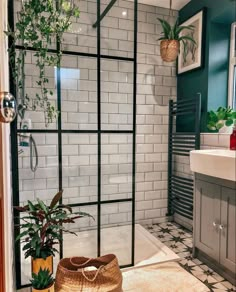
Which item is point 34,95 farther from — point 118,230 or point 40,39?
point 118,230

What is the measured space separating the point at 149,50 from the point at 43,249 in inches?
92.1

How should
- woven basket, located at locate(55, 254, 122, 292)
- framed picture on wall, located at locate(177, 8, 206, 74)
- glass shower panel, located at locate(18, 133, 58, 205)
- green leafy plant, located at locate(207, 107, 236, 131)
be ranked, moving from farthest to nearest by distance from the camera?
framed picture on wall, located at locate(177, 8, 206, 74), green leafy plant, located at locate(207, 107, 236, 131), glass shower panel, located at locate(18, 133, 58, 205), woven basket, located at locate(55, 254, 122, 292)

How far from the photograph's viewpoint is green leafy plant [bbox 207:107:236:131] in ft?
6.91

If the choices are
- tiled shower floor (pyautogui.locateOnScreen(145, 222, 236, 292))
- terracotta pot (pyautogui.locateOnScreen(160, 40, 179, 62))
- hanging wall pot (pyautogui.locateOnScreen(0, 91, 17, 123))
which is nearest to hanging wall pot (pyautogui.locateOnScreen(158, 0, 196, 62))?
terracotta pot (pyautogui.locateOnScreen(160, 40, 179, 62))

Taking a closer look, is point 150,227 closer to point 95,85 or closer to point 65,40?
point 95,85

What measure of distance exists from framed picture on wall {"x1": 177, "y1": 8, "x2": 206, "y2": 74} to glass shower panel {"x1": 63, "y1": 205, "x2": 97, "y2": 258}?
1.73 m

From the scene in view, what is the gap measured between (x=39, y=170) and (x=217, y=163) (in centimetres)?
137

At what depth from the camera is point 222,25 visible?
6.38 ft

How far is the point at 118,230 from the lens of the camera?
2180 mm

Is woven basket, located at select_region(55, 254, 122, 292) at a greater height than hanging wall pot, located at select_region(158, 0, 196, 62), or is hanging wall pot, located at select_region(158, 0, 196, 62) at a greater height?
hanging wall pot, located at select_region(158, 0, 196, 62)

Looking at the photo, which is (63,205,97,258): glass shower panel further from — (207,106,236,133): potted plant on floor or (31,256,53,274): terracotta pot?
(207,106,236,133): potted plant on floor

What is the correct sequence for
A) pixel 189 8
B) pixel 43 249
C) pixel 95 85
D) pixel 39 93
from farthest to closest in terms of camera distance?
1. pixel 189 8
2. pixel 95 85
3. pixel 39 93
4. pixel 43 249

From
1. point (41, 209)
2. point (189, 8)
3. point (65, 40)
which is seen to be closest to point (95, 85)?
point (65, 40)

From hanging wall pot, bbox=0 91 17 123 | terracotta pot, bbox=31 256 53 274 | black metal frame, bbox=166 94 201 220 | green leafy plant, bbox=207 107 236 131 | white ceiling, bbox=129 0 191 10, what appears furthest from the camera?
white ceiling, bbox=129 0 191 10
